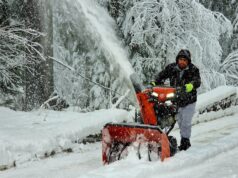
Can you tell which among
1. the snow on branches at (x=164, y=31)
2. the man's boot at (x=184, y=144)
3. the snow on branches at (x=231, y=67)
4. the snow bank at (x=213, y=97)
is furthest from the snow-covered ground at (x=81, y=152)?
the snow on branches at (x=231, y=67)

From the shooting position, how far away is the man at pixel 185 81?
740 centimetres

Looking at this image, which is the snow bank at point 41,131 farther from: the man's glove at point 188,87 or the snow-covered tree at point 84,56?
the man's glove at point 188,87

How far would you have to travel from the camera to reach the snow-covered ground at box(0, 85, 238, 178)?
6.12m

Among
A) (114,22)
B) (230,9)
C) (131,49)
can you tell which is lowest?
(131,49)

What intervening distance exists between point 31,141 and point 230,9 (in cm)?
1798

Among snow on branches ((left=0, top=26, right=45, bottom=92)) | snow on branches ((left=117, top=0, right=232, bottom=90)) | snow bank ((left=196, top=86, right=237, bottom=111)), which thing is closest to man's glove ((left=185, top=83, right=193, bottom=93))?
snow on branches ((left=0, top=26, right=45, bottom=92))

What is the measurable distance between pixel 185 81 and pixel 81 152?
2.51 m

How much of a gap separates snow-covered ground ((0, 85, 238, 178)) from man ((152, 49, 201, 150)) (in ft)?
1.25

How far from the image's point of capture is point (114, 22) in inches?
607

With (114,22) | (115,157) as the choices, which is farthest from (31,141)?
(114,22)

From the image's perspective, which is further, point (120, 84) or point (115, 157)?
point (120, 84)

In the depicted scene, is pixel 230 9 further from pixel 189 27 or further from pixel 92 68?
pixel 92 68

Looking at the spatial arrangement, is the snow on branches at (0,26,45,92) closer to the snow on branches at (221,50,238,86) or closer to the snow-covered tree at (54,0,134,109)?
the snow-covered tree at (54,0,134,109)

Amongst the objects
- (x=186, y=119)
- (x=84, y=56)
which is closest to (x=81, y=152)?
(x=186, y=119)
